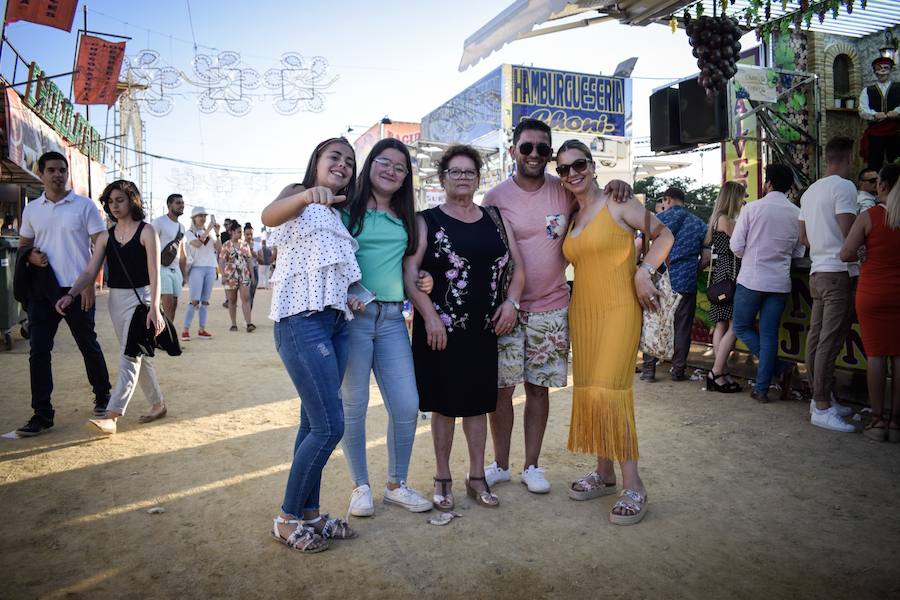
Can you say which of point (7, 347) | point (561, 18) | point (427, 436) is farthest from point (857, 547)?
point (7, 347)

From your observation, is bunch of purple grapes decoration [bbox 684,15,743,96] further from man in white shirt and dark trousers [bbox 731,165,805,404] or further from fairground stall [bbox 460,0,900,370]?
man in white shirt and dark trousers [bbox 731,165,805,404]

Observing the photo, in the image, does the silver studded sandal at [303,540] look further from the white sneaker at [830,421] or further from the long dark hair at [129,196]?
the white sneaker at [830,421]

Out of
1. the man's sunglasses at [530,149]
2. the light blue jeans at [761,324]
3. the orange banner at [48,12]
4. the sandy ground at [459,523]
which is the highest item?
the orange banner at [48,12]

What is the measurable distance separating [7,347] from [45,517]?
649 centimetres

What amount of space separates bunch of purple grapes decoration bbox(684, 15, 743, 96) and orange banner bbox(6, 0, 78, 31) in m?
10.1

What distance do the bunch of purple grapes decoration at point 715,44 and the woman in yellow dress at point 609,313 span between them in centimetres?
276

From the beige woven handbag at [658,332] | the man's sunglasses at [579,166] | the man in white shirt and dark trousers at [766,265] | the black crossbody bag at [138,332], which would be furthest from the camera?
the man in white shirt and dark trousers at [766,265]

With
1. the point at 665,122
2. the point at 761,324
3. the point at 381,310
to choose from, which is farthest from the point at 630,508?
the point at 665,122

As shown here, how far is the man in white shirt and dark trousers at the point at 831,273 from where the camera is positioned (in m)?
4.60

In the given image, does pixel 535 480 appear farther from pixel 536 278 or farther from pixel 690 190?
pixel 690 190

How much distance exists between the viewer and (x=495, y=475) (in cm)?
354

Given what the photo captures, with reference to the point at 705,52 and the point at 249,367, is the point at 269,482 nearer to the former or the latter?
the point at 249,367

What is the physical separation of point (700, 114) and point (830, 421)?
5380 mm

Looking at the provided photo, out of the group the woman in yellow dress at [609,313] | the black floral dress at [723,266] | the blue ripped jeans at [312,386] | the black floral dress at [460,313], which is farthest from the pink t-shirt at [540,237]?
the black floral dress at [723,266]
